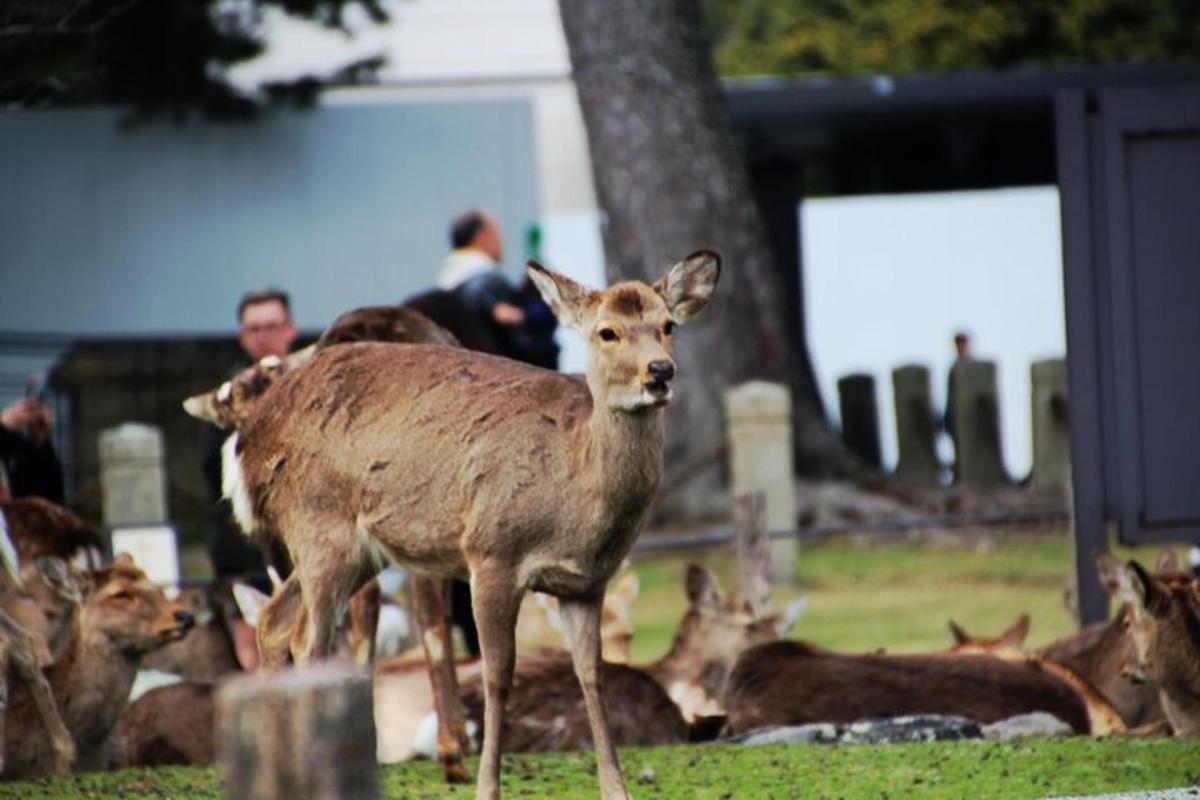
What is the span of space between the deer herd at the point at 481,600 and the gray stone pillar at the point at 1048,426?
31.8 ft

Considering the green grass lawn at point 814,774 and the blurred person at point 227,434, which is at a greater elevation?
the blurred person at point 227,434

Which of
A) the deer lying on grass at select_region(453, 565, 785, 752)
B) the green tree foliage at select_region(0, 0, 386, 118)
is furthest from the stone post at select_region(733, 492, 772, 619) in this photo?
the green tree foliage at select_region(0, 0, 386, 118)

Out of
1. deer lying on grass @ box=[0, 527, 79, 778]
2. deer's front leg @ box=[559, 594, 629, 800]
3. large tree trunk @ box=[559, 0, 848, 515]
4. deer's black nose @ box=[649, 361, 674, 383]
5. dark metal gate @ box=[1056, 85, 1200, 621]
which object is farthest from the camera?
large tree trunk @ box=[559, 0, 848, 515]

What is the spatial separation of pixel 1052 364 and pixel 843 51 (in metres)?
18.3

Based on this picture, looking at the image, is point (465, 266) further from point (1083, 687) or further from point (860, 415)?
point (860, 415)

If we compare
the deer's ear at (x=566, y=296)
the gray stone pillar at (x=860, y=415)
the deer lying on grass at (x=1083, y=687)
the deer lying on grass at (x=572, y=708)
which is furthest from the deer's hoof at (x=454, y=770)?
the gray stone pillar at (x=860, y=415)

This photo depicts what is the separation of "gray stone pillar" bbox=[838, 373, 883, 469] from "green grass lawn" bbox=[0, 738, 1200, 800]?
1806cm

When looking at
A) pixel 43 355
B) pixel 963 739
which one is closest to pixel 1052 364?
pixel 43 355

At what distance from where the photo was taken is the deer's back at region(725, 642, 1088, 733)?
11.0m

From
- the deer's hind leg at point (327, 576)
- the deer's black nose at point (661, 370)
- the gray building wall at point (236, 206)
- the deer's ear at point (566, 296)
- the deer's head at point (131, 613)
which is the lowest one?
→ the deer's head at point (131, 613)

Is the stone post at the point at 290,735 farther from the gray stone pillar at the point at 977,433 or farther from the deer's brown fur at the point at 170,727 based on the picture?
the gray stone pillar at the point at 977,433

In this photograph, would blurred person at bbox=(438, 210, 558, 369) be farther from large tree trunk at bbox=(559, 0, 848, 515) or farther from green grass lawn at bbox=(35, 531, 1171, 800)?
large tree trunk at bbox=(559, 0, 848, 515)

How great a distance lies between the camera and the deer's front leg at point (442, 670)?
30.5 ft

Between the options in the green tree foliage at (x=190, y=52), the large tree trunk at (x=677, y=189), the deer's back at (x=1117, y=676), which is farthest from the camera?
the green tree foliage at (x=190, y=52)
